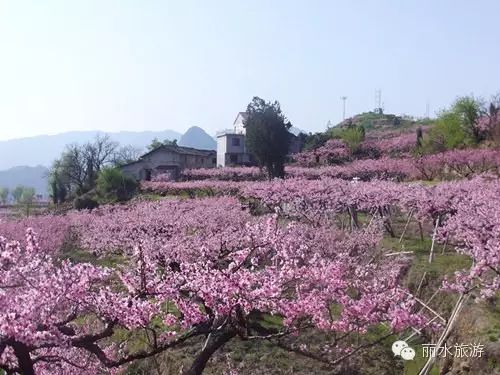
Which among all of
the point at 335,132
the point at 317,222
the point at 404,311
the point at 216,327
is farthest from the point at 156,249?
the point at 335,132

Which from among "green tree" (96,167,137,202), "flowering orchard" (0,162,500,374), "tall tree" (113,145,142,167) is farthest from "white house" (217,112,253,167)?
"flowering orchard" (0,162,500,374)

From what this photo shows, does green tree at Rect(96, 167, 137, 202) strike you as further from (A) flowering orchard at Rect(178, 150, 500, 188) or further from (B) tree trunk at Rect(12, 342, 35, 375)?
(B) tree trunk at Rect(12, 342, 35, 375)

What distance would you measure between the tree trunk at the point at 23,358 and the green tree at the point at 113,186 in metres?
40.5

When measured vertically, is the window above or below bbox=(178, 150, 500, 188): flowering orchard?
above

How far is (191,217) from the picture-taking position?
63.0 feet

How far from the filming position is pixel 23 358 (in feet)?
18.1

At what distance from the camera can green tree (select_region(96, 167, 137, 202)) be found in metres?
45.8

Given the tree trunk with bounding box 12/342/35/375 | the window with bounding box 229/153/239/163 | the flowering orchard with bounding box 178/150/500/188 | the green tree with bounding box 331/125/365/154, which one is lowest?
the tree trunk with bounding box 12/342/35/375

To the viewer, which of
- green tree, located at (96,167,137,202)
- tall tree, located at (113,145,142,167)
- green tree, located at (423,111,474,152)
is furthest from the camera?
tall tree, located at (113,145,142,167)

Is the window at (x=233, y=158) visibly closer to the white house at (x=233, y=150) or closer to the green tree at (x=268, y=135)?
the white house at (x=233, y=150)

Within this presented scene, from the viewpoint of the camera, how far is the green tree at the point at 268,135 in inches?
1811

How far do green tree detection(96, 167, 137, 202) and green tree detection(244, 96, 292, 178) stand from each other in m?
11.6

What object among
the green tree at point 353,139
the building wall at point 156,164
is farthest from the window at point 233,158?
the green tree at point 353,139

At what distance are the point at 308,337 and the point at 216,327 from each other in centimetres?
697
